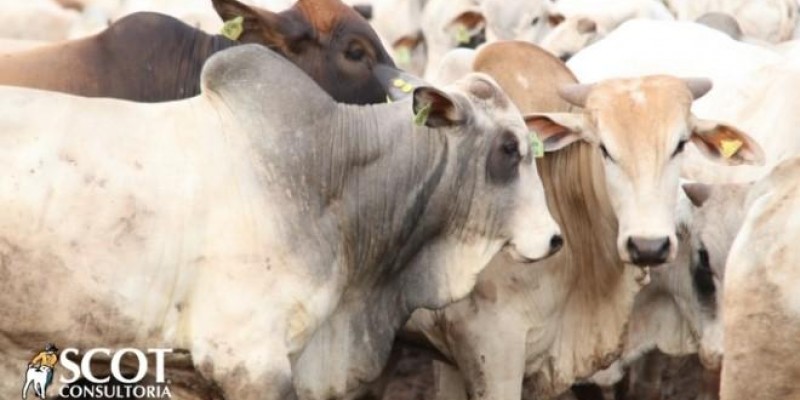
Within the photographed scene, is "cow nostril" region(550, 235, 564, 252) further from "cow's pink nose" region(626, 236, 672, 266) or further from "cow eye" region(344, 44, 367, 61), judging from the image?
"cow eye" region(344, 44, 367, 61)

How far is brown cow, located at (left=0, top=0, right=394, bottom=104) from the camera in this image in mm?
6500

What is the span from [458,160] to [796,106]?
228cm

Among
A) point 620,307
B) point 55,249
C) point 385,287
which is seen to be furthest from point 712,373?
point 55,249

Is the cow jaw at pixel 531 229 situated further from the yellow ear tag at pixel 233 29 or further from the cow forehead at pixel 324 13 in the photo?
the yellow ear tag at pixel 233 29

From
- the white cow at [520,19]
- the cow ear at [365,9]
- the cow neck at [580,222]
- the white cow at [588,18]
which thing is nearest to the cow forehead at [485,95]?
the cow neck at [580,222]

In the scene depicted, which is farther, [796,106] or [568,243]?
[796,106]

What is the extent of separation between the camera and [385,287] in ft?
19.6

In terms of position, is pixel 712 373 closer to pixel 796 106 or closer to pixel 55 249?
pixel 796 106

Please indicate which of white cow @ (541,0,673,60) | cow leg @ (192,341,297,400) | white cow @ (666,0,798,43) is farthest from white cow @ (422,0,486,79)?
cow leg @ (192,341,297,400)

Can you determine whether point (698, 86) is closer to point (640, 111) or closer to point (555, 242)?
point (640, 111)

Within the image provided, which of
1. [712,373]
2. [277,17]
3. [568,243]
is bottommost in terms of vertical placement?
[712,373]

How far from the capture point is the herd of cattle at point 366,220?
5332 mm

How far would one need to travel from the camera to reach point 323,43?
676cm

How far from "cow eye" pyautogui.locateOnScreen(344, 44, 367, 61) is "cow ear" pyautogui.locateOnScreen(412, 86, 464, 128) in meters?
0.99
